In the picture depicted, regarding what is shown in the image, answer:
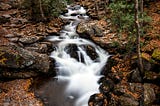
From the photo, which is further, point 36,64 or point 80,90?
point 36,64

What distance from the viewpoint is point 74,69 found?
642 inches

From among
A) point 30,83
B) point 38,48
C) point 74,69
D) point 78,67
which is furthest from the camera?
point 38,48

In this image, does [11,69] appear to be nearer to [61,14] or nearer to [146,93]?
[146,93]

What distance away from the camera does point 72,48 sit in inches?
712

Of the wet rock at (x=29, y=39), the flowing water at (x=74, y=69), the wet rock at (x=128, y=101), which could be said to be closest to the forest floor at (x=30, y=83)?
the flowing water at (x=74, y=69)

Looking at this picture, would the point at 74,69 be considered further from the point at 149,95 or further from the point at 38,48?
the point at 149,95

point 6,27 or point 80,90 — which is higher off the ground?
point 6,27

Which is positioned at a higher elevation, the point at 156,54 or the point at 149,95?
the point at 156,54

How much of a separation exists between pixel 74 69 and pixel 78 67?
327 mm

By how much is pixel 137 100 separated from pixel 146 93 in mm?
625

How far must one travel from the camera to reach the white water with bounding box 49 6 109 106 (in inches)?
562

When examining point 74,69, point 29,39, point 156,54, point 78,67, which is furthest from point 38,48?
point 156,54

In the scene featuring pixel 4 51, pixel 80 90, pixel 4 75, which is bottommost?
pixel 80 90

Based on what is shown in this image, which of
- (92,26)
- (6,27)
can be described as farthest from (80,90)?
(6,27)
